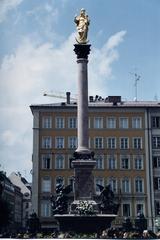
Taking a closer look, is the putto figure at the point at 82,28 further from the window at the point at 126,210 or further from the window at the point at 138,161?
the window at the point at 126,210

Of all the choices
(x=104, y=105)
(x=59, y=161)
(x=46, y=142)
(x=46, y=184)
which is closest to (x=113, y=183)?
(x=59, y=161)

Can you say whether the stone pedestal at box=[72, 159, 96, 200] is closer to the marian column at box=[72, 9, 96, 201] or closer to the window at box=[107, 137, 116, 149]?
the marian column at box=[72, 9, 96, 201]

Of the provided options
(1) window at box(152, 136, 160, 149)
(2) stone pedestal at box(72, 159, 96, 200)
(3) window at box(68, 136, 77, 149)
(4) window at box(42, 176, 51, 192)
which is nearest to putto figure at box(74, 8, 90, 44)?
(2) stone pedestal at box(72, 159, 96, 200)

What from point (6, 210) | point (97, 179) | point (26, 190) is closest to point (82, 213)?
point (6, 210)

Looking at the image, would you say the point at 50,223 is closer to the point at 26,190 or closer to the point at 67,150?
the point at 67,150

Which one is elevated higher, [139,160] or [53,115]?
[53,115]

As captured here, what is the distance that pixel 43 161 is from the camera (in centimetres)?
6588

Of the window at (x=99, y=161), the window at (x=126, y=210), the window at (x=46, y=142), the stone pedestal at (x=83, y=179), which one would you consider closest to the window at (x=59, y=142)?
the window at (x=46, y=142)

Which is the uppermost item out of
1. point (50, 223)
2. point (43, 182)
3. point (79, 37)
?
point (79, 37)

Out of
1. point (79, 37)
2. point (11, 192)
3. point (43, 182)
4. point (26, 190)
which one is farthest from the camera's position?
point (26, 190)

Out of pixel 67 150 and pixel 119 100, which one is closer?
pixel 67 150

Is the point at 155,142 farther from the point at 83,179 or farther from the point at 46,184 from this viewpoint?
the point at 83,179

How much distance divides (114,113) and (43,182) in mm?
12381

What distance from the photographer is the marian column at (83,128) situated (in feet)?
121
